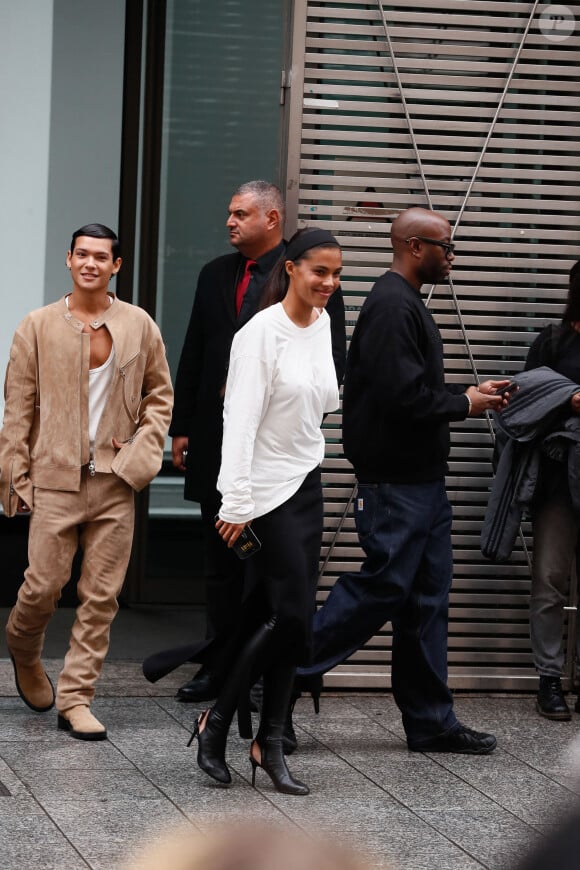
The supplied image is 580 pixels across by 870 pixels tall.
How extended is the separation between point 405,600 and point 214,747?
996mm

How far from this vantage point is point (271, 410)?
4.53m

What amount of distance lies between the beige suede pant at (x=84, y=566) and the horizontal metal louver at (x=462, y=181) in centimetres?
129

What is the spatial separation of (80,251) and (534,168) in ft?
7.97

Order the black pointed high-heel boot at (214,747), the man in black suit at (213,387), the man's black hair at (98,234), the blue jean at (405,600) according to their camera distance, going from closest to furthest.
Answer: the black pointed high-heel boot at (214,747)
the blue jean at (405,600)
the man's black hair at (98,234)
the man in black suit at (213,387)

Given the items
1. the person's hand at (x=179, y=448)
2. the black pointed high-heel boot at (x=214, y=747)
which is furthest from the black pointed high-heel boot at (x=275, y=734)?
the person's hand at (x=179, y=448)

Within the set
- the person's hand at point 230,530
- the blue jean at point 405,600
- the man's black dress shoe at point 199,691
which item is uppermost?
the person's hand at point 230,530

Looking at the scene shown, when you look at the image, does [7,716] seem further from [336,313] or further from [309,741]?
[336,313]

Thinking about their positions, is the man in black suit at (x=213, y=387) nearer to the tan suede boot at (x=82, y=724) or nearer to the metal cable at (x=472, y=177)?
the metal cable at (x=472, y=177)

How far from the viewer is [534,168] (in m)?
6.51

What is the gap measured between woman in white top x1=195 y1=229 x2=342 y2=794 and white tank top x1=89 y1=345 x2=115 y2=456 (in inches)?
36.2

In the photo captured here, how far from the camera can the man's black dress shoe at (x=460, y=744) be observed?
5340 mm

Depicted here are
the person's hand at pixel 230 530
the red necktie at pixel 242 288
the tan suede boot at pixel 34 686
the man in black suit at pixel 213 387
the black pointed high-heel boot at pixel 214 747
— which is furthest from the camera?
the red necktie at pixel 242 288

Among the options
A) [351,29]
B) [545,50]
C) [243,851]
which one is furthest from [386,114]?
[243,851]

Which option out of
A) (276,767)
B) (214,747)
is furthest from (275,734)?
(214,747)
